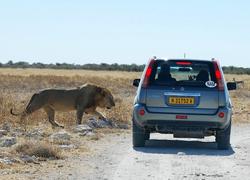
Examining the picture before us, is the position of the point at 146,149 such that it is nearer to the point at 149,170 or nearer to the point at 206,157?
the point at 206,157

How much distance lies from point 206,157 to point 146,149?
1.57 m

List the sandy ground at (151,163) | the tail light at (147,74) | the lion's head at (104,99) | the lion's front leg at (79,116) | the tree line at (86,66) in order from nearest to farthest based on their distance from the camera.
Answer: the sandy ground at (151,163) → the tail light at (147,74) → the lion's front leg at (79,116) → the lion's head at (104,99) → the tree line at (86,66)

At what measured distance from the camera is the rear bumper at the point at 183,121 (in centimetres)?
1430

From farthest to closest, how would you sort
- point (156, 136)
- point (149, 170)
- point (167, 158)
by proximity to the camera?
Result: 1. point (156, 136)
2. point (167, 158)
3. point (149, 170)

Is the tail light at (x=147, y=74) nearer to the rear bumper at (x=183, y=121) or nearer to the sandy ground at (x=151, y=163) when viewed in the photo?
the rear bumper at (x=183, y=121)

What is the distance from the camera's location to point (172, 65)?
14836mm

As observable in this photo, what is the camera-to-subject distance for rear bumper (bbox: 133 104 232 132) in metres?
14.3

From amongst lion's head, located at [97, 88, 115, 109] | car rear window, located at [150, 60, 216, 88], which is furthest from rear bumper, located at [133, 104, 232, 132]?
lion's head, located at [97, 88, 115, 109]

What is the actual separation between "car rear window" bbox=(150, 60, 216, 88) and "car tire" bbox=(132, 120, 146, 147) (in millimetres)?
954

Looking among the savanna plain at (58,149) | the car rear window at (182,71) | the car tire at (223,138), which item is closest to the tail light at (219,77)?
the car rear window at (182,71)

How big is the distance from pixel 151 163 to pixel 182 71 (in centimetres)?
330

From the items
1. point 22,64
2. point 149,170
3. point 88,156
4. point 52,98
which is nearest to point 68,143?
point 88,156

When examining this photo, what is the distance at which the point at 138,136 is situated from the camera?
14.7 m

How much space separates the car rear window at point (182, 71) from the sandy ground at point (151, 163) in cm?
132
